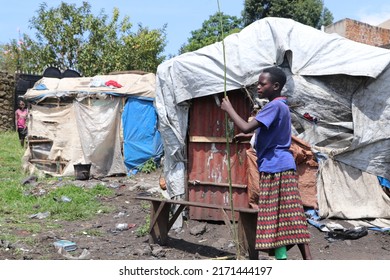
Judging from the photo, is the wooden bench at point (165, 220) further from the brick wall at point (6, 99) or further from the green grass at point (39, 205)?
the brick wall at point (6, 99)

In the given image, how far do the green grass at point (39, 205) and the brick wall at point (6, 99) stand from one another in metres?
6.92

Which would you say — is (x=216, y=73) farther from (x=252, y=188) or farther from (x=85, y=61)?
(x=85, y=61)

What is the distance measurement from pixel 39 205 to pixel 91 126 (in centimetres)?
351

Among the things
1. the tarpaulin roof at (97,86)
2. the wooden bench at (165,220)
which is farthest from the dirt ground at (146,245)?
the tarpaulin roof at (97,86)

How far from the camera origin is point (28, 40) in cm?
2034

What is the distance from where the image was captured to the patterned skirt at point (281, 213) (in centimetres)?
379

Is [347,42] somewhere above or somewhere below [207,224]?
above

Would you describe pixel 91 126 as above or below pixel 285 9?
below

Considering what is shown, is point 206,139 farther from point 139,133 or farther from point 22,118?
point 22,118

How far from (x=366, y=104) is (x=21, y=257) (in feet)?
14.9

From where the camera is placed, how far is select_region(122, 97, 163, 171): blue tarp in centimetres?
1165

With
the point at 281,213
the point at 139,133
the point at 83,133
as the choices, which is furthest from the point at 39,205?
the point at 281,213

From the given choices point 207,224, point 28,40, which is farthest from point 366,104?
point 28,40

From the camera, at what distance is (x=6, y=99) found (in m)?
17.3
